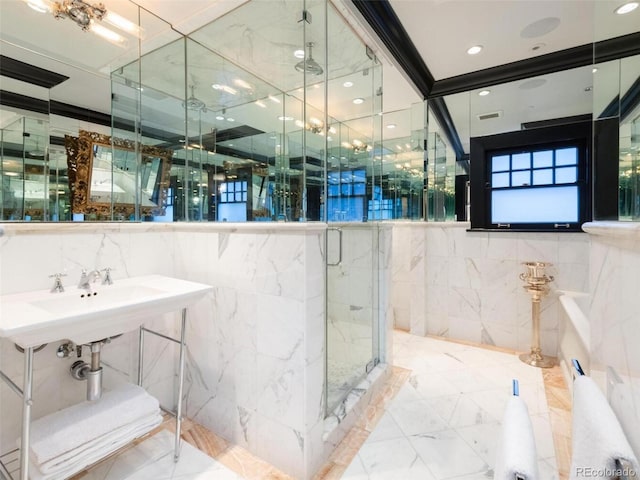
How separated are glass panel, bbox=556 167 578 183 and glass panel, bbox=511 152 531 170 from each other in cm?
26

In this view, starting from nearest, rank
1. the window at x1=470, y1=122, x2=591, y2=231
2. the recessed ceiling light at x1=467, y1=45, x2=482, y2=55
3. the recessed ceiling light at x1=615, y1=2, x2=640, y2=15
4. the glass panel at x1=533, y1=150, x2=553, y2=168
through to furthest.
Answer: the recessed ceiling light at x1=615, y1=2, x2=640, y2=15
the recessed ceiling light at x1=467, y1=45, x2=482, y2=55
the window at x1=470, y1=122, x2=591, y2=231
the glass panel at x1=533, y1=150, x2=553, y2=168

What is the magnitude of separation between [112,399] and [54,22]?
197 cm

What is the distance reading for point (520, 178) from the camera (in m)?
3.01

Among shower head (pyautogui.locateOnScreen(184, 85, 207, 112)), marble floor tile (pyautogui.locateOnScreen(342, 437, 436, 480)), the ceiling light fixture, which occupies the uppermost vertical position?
the ceiling light fixture

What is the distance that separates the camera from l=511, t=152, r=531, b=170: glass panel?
297 centimetres

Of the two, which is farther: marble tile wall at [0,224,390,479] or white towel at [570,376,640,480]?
marble tile wall at [0,224,390,479]

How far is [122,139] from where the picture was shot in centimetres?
189

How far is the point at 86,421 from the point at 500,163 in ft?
12.3

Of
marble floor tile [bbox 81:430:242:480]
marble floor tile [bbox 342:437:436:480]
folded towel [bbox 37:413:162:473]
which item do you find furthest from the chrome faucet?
marble floor tile [bbox 342:437:436:480]

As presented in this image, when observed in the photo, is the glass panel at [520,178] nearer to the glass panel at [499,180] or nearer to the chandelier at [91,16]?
the glass panel at [499,180]

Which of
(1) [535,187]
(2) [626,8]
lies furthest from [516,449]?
(1) [535,187]

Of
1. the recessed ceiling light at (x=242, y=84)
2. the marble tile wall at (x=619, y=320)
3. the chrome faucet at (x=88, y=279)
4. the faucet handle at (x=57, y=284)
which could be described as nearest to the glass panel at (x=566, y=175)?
the marble tile wall at (x=619, y=320)

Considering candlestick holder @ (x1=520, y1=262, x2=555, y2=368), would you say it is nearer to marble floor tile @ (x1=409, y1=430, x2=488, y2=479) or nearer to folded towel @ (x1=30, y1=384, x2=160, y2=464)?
marble floor tile @ (x1=409, y1=430, x2=488, y2=479)

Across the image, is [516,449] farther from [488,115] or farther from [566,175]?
[488,115]
